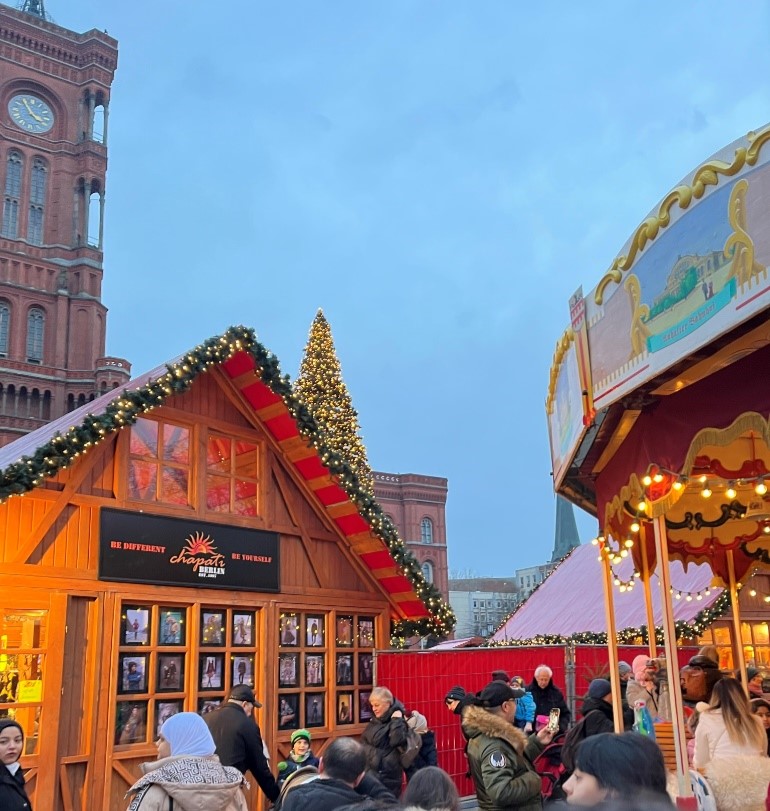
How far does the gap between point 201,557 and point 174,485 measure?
877mm

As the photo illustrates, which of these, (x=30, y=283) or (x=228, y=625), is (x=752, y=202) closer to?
(x=228, y=625)

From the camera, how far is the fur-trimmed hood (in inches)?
187

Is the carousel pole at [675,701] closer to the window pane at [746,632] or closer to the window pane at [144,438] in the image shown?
the window pane at [144,438]

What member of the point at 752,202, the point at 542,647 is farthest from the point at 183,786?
the point at 542,647

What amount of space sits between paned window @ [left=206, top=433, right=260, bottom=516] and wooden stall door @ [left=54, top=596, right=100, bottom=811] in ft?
6.60

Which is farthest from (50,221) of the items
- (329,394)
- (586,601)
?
(586,601)

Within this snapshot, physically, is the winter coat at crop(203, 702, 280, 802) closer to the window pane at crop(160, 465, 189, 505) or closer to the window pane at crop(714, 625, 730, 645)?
the window pane at crop(160, 465, 189, 505)

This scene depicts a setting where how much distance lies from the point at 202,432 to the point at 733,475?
618 cm

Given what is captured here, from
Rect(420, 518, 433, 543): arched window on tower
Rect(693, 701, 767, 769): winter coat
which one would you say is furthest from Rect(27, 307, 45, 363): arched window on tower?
Rect(693, 701, 767, 769): winter coat

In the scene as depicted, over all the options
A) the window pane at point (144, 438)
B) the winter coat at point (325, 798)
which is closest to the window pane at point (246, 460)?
the window pane at point (144, 438)

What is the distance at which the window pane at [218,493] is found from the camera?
9.67 m

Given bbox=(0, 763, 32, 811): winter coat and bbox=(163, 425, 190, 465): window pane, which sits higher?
bbox=(163, 425, 190, 465): window pane

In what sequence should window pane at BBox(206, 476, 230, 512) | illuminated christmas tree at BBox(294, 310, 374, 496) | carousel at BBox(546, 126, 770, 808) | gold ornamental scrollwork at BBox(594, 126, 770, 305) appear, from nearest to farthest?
gold ornamental scrollwork at BBox(594, 126, 770, 305) → carousel at BBox(546, 126, 770, 808) → window pane at BBox(206, 476, 230, 512) → illuminated christmas tree at BBox(294, 310, 374, 496)

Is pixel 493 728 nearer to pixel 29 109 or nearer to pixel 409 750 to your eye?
pixel 409 750
